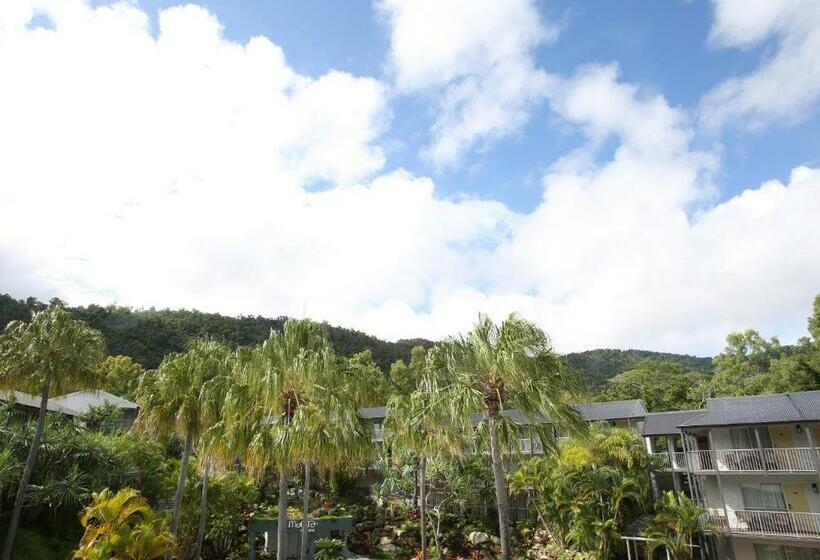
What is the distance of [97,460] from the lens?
20594 mm

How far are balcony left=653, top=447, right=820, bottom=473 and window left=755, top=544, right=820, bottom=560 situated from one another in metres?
3.06

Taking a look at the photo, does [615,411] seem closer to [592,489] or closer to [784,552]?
[592,489]

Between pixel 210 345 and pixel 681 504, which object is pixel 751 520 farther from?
pixel 210 345

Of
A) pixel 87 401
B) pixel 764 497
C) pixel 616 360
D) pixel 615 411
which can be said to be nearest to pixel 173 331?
pixel 87 401

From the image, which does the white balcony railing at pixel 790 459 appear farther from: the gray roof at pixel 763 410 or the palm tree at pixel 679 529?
the palm tree at pixel 679 529

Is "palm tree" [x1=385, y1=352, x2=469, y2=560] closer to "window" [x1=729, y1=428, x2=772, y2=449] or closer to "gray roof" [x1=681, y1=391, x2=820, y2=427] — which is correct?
"gray roof" [x1=681, y1=391, x2=820, y2=427]

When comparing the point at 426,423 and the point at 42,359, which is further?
the point at 42,359

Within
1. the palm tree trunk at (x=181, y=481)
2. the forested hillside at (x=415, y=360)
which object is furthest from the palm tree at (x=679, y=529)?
the palm tree trunk at (x=181, y=481)

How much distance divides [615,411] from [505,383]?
27.5 meters

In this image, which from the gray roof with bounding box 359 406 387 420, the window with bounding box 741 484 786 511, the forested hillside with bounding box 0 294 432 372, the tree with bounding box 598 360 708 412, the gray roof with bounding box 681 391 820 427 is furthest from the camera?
the forested hillside with bounding box 0 294 432 372

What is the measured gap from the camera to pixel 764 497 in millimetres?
21922

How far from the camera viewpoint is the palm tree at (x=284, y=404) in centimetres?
1338

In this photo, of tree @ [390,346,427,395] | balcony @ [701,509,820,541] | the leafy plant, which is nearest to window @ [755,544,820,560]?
balcony @ [701,509,820,541]

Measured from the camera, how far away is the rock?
27.4m
